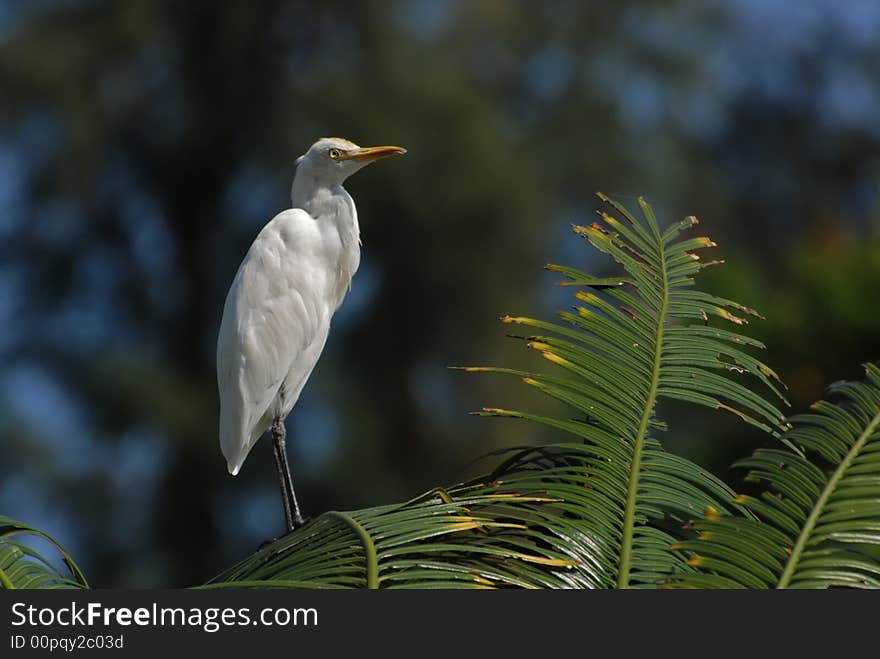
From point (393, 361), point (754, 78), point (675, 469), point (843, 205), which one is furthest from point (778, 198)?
point (675, 469)

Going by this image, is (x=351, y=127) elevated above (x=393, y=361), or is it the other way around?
(x=351, y=127)

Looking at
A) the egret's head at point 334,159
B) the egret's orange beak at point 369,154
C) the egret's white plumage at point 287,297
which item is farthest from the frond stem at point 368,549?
the egret's head at point 334,159

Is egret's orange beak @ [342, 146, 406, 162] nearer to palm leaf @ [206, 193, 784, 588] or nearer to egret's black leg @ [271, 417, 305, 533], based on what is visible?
egret's black leg @ [271, 417, 305, 533]

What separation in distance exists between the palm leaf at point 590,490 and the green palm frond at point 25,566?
0.26 m

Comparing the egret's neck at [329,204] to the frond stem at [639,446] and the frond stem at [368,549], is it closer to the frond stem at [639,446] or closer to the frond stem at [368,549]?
the frond stem at [639,446]

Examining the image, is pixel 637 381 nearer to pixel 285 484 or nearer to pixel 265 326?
pixel 285 484

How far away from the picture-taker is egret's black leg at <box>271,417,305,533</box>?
3387mm

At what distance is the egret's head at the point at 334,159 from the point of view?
3.76m

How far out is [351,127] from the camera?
39.5 feet

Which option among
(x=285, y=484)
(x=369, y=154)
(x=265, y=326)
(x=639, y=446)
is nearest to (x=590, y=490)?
(x=639, y=446)

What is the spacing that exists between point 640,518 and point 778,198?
12954 mm

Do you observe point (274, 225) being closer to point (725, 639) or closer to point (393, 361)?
point (725, 639)

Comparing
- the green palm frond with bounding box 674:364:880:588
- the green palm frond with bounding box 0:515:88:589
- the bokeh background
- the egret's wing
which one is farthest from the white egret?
the bokeh background

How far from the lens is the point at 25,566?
6.44ft
